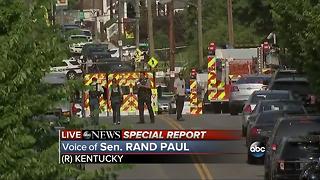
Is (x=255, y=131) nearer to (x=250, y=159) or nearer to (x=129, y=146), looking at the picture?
(x=250, y=159)

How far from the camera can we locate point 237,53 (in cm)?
5203

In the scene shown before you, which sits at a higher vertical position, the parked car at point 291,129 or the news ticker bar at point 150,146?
the news ticker bar at point 150,146

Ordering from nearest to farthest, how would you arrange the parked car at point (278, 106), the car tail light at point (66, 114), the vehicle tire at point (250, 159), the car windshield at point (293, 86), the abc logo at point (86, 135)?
1. the abc logo at point (86, 135)
2. the car tail light at point (66, 114)
3. the vehicle tire at point (250, 159)
4. the parked car at point (278, 106)
5. the car windshield at point (293, 86)

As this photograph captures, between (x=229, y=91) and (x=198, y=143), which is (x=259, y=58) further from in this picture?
(x=198, y=143)

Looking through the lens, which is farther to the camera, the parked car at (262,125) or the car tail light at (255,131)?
the car tail light at (255,131)

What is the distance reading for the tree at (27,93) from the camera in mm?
9188

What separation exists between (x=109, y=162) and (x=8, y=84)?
1.63 meters

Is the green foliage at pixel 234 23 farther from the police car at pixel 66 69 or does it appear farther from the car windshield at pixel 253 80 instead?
the car windshield at pixel 253 80

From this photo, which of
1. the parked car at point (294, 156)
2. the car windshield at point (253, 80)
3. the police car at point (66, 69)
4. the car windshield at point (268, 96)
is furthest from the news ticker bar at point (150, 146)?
the car windshield at point (253, 80)

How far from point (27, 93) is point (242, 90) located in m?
30.4

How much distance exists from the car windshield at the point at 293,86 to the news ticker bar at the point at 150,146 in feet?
80.6

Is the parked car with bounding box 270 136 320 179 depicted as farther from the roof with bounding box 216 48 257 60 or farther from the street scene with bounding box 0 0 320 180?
the roof with bounding box 216 48 257 60

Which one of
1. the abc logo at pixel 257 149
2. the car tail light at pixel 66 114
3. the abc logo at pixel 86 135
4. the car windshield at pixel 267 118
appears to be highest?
the car tail light at pixel 66 114

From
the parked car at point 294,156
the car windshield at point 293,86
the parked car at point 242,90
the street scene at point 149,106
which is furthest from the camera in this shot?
the parked car at point 242,90
